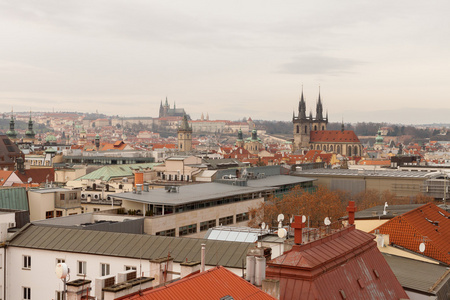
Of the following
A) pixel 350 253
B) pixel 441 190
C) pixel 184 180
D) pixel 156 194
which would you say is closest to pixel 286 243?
pixel 350 253

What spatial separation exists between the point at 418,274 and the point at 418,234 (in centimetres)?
912

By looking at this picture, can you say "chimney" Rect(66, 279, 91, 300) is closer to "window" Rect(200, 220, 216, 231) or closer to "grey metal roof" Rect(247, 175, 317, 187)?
"window" Rect(200, 220, 216, 231)

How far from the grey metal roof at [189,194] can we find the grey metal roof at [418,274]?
2711 cm

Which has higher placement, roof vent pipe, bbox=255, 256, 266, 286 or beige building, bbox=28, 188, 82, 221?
roof vent pipe, bbox=255, 256, 266, 286

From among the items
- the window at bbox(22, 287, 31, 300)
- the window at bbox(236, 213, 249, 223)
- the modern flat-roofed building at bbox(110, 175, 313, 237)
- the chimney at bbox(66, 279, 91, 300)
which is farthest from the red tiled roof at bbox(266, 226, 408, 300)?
the window at bbox(236, 213, 249, 223)

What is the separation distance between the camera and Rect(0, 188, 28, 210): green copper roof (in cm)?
5828

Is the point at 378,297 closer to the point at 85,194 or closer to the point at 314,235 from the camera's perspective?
the point at 314,235

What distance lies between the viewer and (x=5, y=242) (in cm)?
3484

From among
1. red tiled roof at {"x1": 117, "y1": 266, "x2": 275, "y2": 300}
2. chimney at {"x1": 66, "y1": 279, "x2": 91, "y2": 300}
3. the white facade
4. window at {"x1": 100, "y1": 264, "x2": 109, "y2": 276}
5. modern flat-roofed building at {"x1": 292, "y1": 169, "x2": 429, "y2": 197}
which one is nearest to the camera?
red tiled roof at {"x1": 117, "y1": 266, "x2": 275, "y2": 300}

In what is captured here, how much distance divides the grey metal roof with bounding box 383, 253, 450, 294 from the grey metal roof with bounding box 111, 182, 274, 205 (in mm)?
27113

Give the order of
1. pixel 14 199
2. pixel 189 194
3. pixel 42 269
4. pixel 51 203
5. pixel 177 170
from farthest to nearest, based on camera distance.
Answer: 1. pixel 177 170
2. pixel 189 194
3. pixel 51 203
4. pixel 14 199
5. pixel 42 269

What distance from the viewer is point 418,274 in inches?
1227

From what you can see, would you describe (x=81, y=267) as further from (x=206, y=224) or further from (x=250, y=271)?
(x=206, y=224)

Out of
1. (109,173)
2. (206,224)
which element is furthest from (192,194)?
(109,173)
